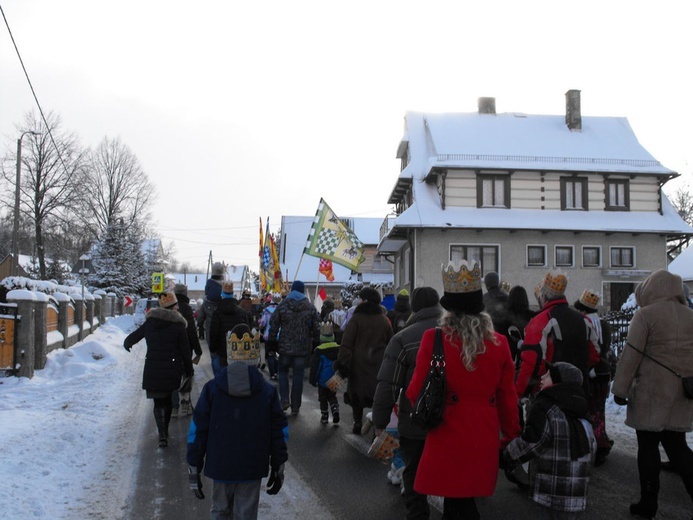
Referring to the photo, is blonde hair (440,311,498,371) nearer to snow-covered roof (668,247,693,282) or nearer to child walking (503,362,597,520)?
child walking (503,362,597,520)

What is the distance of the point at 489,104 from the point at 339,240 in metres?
20.9

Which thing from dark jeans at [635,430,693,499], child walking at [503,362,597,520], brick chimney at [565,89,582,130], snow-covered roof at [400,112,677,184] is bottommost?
dark jeans at [635,430,693,499]

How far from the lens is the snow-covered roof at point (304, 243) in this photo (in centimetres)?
5688

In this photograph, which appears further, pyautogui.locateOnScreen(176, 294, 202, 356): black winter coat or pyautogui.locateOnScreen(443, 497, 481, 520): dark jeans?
pyautogui.locateOnScreen(176, 294, 202, 356): black winter coat

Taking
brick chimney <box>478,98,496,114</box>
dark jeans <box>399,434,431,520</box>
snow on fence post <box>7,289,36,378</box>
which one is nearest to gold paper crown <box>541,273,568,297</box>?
dark jeans <box>399,434,431,520</box>

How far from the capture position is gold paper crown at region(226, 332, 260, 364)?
4473 millimetres

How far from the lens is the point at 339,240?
1814 centimetres

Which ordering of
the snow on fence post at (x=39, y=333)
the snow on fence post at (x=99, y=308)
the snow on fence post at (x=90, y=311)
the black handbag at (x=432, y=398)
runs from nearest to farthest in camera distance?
the black handbag at (x=432, y=398) < the snow on fence post at (x=39, y=333) < the snow on fence post at (x=90, y=311) < the snow on fence post at (x=99, y=308)

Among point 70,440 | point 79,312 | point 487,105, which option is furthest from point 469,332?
point 487,105

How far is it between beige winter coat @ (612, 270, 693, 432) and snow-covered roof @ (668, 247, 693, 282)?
1376 inches

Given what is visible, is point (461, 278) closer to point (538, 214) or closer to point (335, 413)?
point (335, 413)

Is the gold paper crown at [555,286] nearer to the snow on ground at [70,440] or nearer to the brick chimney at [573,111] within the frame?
the snow on ground at [70,440]

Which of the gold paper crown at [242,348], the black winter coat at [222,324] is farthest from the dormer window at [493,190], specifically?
the gold paper crown at [242,348]

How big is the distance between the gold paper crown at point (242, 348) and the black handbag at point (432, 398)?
1.34 meters
